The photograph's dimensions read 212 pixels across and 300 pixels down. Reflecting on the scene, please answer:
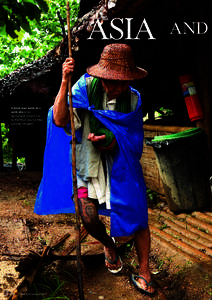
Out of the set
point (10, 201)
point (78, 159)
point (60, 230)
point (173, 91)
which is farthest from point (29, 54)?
point (78, 159)

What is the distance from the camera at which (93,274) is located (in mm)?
3131

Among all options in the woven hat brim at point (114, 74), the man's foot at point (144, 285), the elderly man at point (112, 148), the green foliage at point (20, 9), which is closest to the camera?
the woven hat brim at point (114, 74)

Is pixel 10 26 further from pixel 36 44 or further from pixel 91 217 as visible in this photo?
pixel 36 44

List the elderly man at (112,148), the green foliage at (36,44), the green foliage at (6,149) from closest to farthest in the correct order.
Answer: the elderly man at (112,148) → the green foliage at (36,44) → the green foliage at (6,149)

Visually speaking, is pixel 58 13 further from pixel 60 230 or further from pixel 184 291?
pixel 184 291

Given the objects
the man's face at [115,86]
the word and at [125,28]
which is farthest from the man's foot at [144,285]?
the word and at [125,28]

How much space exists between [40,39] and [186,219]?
43.3ft

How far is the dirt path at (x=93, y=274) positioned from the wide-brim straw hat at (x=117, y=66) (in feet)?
5.67

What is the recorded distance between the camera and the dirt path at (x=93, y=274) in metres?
2.75

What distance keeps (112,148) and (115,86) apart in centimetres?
50

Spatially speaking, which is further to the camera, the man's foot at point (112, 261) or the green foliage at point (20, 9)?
the green foliage at point (20, 9)

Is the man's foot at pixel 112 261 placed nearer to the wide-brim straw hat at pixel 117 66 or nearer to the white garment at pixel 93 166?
the white garment at pixel 93 166

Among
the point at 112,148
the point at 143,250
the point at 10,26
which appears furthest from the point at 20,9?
the point at 143,250

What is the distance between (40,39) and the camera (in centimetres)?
1545
